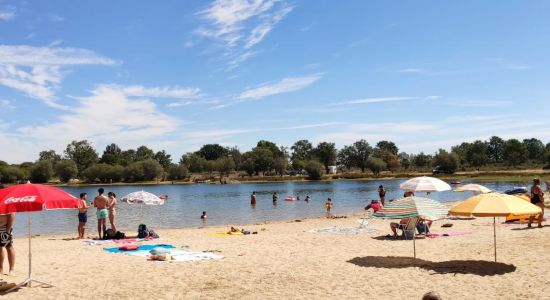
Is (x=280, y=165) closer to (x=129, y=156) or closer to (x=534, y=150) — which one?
(x=129, y=156)

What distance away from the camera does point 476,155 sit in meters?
131

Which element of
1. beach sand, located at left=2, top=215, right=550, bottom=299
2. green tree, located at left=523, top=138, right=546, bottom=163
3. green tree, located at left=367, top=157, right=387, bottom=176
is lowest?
beach sand, located at left=2, top=215, right=550, bottom=299

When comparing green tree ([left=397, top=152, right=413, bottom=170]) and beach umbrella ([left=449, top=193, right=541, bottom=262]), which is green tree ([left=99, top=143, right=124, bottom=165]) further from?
beach umbrella ([left=449, top=193, right=541, bottom=262])

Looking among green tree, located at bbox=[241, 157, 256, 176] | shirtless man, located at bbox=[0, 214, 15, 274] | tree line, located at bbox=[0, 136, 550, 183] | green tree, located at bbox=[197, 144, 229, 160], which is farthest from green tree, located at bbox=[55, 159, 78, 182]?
shirtless man, located at bbox=[0, 214, 15, 274]

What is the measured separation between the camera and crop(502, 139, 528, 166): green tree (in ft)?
424

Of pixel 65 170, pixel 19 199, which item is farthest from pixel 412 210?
pixel 65 170

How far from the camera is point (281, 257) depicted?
1406cm

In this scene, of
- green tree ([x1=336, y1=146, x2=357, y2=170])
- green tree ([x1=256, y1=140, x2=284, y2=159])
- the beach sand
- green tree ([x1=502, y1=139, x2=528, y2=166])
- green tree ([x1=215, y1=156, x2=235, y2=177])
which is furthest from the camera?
green tree ([x1=256, y1=140, x2=284, y2=159])

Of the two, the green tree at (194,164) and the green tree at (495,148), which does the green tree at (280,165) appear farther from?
the green tree at (495,148)

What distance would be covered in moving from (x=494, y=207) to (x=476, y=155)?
427 ft

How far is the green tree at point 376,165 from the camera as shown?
13525 centimetres

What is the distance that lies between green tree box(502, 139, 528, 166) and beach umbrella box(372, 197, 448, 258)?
429ft

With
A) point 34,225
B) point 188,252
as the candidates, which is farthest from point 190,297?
point 34,225

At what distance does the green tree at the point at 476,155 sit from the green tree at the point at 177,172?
3205 inches
